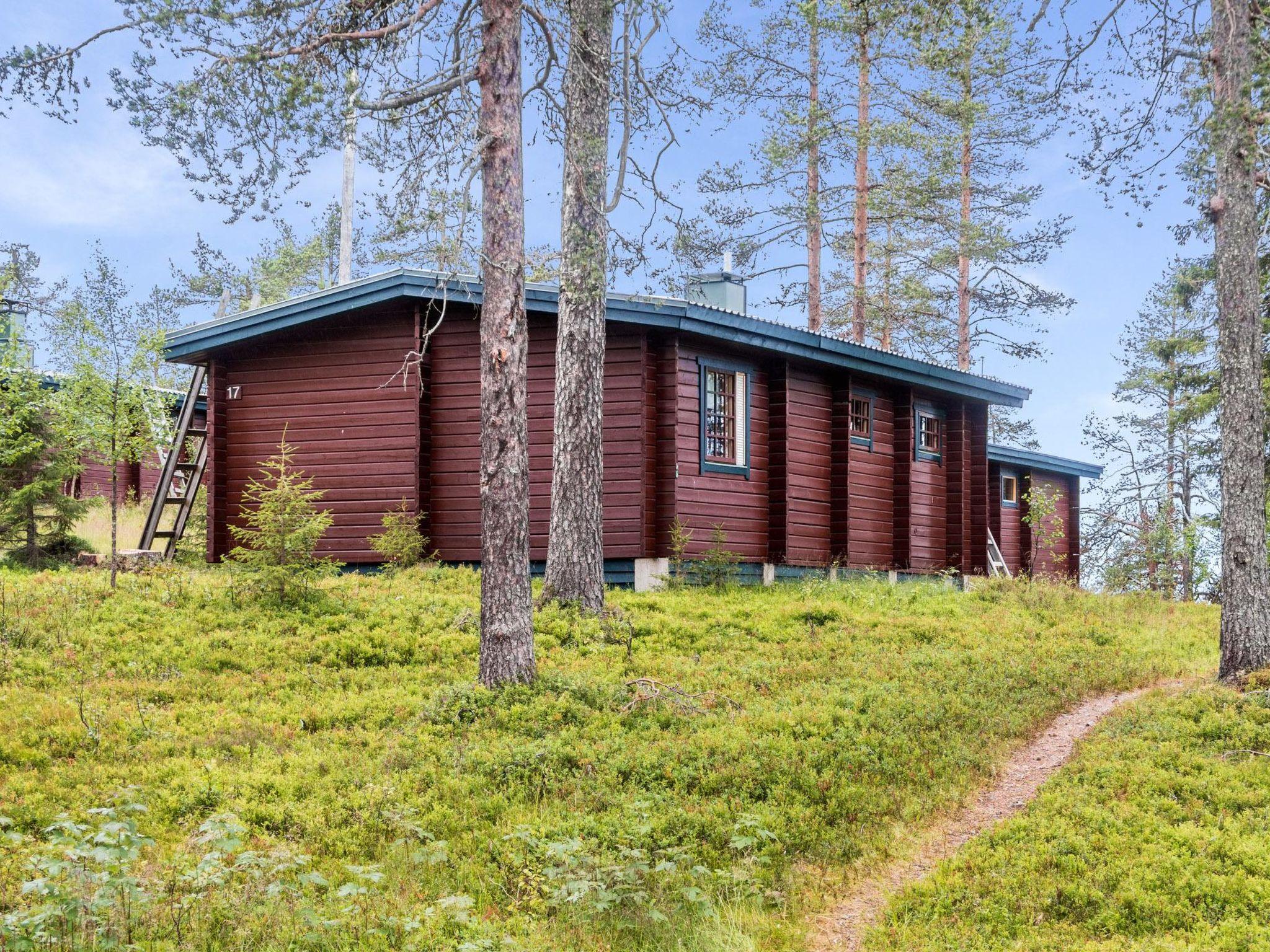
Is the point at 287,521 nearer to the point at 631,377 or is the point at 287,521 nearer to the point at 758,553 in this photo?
the point at 631,377

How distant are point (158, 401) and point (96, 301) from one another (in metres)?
32.3

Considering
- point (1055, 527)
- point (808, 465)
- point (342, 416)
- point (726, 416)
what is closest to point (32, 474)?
point (342, 416)

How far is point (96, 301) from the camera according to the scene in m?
42.1

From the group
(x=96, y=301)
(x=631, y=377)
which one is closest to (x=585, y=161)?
(x=631, y=377)

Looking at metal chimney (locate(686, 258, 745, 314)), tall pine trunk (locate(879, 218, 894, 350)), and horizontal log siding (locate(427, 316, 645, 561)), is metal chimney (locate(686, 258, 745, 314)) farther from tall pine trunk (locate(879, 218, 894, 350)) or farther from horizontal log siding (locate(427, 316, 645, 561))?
tall pine trunk (locate(879, 218, 894, 350))

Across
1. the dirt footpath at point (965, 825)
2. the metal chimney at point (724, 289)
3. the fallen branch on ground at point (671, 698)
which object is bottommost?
the dirt footpath at point (965, 825)

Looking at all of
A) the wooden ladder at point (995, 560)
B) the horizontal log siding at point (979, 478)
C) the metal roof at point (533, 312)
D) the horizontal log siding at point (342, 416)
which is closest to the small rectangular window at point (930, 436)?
the horizontal log siding at point (979, 478)

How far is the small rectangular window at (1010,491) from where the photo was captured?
87.1 ft

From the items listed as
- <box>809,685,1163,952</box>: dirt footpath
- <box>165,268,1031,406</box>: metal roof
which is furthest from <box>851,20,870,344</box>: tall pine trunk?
<box>809,685,1163,952</box>: dirt footpath

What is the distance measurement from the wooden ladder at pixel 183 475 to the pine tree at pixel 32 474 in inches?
56.4

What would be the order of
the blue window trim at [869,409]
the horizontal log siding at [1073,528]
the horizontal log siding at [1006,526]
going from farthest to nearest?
the horizontal log siding at [1073,528] < the horizontal log siding at [1006,526] < the blue window trim at [869,409]

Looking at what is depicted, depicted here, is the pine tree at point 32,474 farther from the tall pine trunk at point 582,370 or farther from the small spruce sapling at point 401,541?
the tall pine trunk at point 582,370

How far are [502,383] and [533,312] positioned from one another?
267 inches

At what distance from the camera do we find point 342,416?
1639cm
